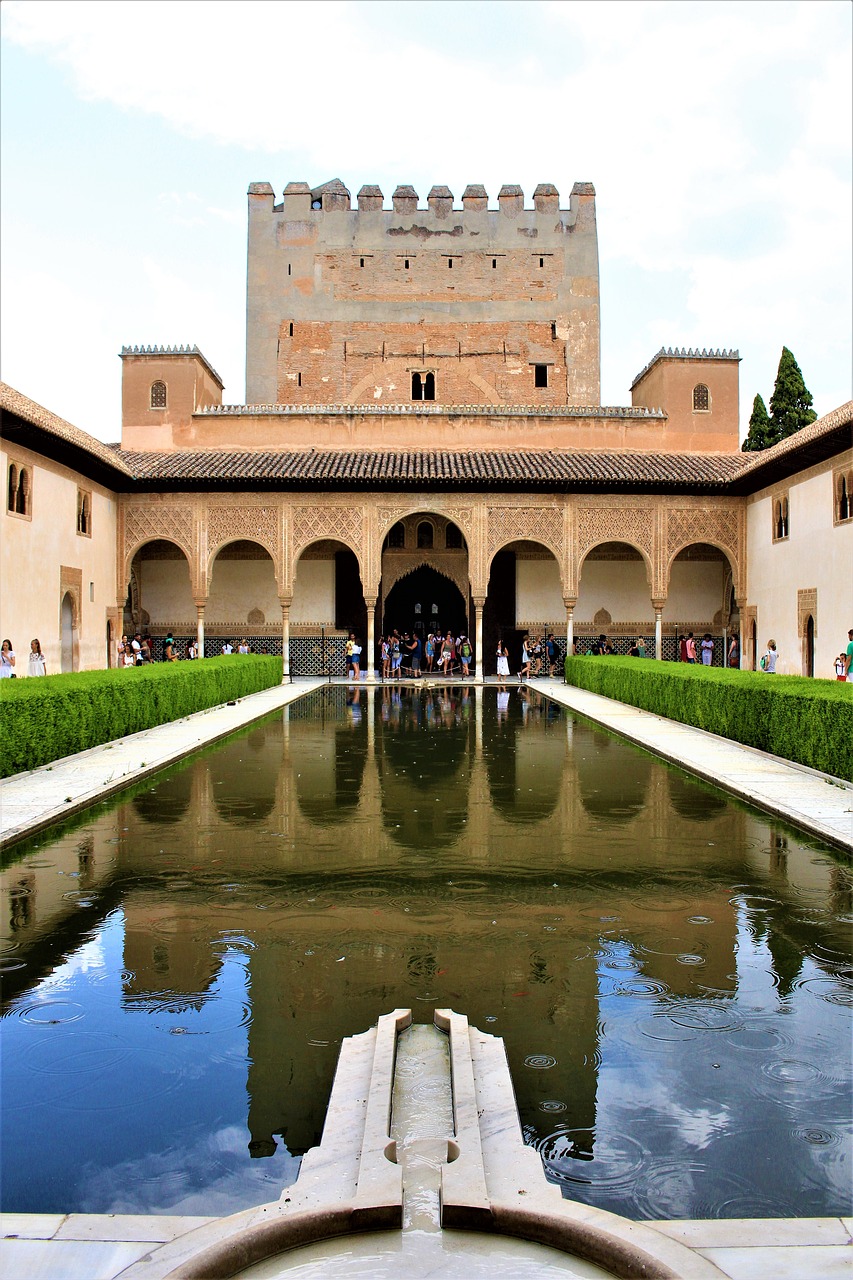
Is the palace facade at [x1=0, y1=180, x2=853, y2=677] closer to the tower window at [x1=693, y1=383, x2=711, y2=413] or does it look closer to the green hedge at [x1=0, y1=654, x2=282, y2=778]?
the tower window at [x1=693, y1=383, x2=711, y2=413]

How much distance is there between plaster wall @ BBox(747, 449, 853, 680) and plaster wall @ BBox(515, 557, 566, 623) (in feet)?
17.3

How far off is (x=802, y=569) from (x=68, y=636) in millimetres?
15841

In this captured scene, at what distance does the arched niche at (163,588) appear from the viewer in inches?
1046

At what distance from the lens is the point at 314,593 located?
27.0 m

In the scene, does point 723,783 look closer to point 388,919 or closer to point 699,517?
point 388,919

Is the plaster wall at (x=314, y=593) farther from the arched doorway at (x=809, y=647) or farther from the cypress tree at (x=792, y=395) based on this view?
the cypress tree at (x=792, y=395)

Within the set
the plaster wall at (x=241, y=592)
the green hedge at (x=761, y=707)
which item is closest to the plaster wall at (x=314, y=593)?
the plaster wall at (x=241, y=592)

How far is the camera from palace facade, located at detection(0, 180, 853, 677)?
20.6 m

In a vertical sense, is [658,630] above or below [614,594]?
below

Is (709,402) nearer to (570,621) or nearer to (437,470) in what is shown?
(570,621)

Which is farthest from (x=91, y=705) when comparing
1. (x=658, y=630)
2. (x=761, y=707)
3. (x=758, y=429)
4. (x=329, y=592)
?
(x=758, y=429)

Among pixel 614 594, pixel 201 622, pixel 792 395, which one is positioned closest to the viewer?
pixel 201 622

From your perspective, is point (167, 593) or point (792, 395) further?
point (792, 395)

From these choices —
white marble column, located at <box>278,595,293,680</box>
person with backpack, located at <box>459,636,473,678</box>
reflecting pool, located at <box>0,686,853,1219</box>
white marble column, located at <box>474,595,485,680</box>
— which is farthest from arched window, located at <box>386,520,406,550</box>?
reflecting pool, located at <box>0,686,853,1219</box>
